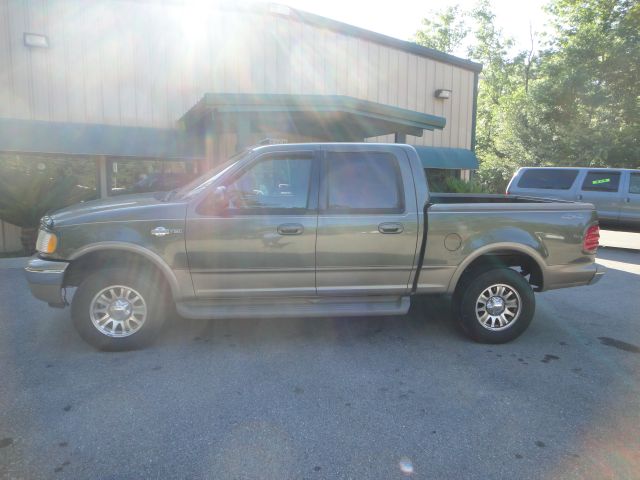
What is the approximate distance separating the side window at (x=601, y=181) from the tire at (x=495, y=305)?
9.52 m

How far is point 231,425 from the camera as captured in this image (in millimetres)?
2947

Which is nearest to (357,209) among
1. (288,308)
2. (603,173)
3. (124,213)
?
(288,308)

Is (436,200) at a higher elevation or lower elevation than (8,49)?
lower

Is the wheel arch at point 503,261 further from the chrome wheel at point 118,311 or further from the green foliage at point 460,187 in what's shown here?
the green foliage at point 460,187

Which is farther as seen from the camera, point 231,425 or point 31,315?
point 31,315

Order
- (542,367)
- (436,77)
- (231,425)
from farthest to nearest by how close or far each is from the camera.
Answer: (436,77), (542,367), (231,425)

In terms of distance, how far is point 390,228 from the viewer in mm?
4148

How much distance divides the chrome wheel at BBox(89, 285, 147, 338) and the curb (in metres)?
5.06

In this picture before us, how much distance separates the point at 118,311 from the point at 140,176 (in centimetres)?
689

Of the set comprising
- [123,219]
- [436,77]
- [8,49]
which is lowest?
[123,219]

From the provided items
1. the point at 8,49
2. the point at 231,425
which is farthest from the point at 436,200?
the point at 8,49

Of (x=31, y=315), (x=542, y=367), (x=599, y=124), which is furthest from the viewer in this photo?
(x=599, y=124)

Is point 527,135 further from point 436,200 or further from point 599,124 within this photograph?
point 436,200

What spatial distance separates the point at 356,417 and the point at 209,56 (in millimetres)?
9966
